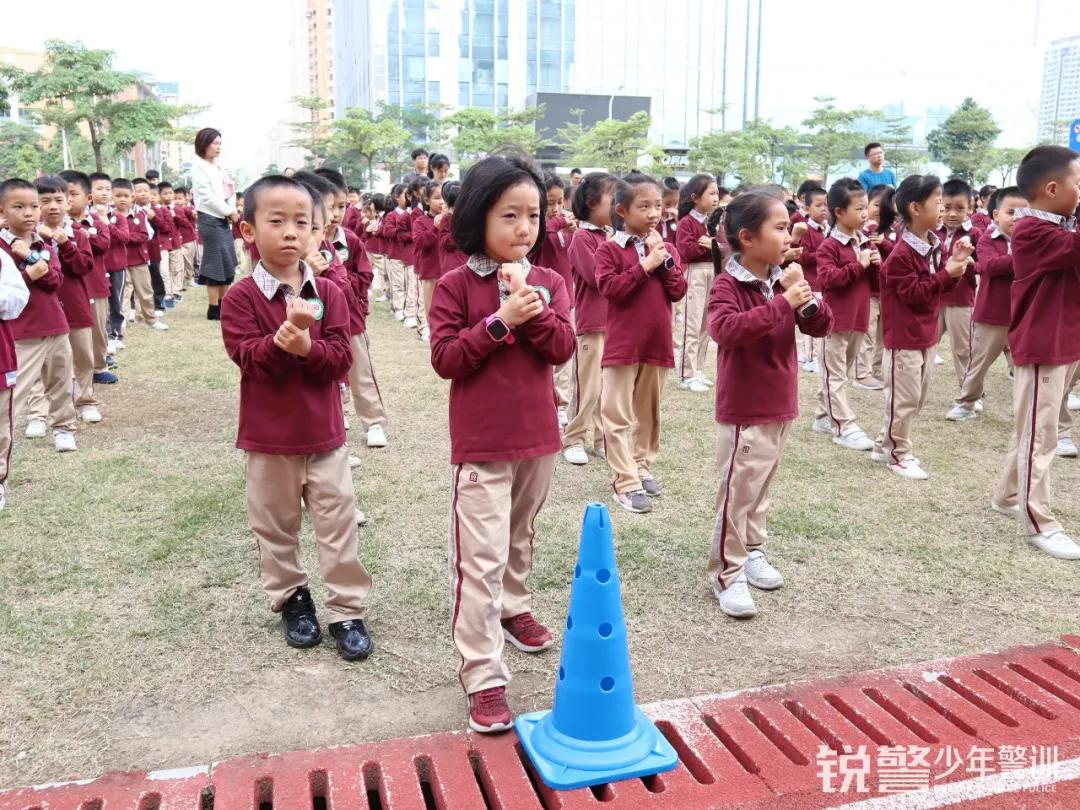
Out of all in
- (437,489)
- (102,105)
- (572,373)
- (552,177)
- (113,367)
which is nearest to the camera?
(437,489)

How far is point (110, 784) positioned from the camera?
7.77 ft

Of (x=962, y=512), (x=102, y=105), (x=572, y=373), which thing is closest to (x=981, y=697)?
(x=962, y=512)

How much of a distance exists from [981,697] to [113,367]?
802 cm

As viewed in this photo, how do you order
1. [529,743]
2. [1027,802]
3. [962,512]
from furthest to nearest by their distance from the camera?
[962,512] → [529,743] → [1027,802]

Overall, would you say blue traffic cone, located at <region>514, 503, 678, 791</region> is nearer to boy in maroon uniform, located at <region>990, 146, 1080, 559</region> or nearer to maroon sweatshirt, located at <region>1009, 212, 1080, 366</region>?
boy in maroon uniform, located at <region>990, 146, 1080, 559</region>

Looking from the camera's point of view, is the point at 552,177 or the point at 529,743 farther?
the point at 552,177

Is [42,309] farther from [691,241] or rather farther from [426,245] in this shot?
[691,241]

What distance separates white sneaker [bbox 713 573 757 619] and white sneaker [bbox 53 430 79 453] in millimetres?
4291

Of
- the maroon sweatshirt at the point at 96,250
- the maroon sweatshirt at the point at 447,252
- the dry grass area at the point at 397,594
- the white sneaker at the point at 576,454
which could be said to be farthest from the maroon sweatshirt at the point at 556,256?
the maroon sweatshirt at the point at 96,250

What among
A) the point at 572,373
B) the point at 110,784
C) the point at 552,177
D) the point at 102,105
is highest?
the point at 102,105

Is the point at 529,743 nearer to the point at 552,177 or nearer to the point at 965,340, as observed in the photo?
the point at 552,177

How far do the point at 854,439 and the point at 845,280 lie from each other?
1.14 metres

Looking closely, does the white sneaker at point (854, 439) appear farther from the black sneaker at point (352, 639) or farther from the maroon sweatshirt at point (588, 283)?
the black sneaker at point (352, 639)

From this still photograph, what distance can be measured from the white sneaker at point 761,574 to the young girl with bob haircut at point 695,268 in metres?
4.08
